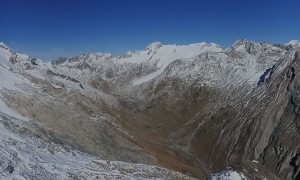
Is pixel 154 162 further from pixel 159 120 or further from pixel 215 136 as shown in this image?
pixel 159 120

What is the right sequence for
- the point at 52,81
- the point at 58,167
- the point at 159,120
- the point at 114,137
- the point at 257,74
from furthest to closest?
the point at 159,120
the point at 257,74
the point at 52,81
the point at 114,137
the point at 58,167

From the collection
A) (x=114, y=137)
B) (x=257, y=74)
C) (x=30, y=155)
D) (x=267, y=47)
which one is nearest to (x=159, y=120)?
(x=257, y=74)

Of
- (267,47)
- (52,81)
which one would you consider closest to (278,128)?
(52,81)

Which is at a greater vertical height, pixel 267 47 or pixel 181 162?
pixel 267 47

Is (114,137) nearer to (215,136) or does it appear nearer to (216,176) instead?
(215,136)

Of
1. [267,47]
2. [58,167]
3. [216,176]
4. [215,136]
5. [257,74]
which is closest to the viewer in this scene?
[216,176]

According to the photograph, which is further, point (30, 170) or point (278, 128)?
point (278, 128)

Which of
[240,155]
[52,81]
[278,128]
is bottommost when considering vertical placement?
[240,155]
